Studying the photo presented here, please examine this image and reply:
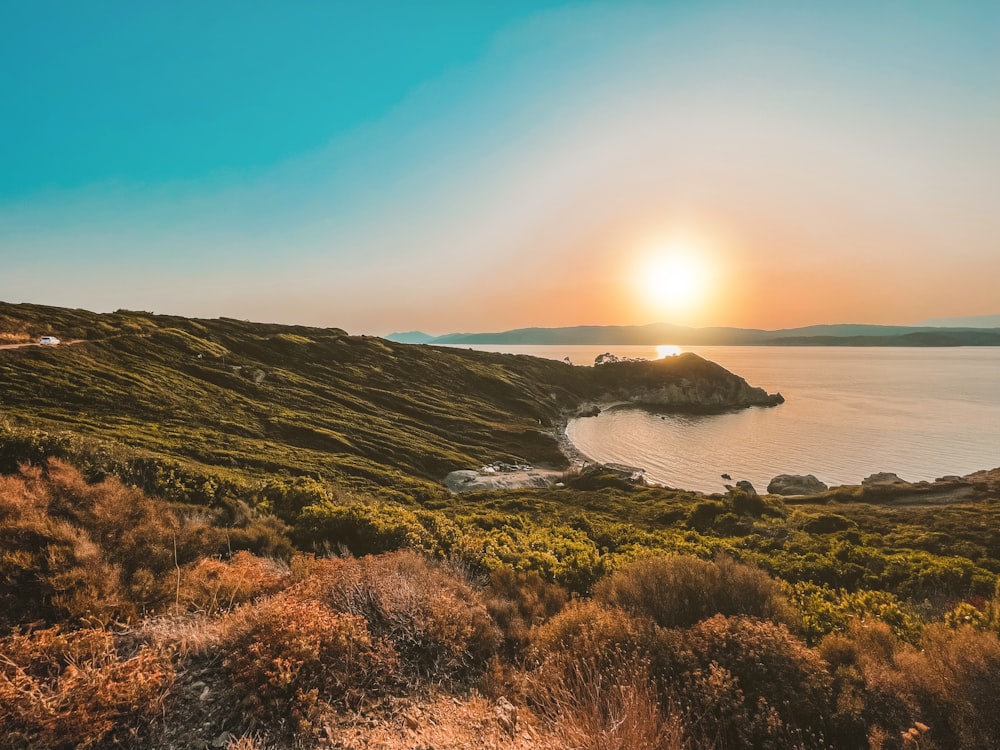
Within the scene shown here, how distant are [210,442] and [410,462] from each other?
61.8ft

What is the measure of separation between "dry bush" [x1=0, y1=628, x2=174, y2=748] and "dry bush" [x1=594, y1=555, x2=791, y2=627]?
6.81 m

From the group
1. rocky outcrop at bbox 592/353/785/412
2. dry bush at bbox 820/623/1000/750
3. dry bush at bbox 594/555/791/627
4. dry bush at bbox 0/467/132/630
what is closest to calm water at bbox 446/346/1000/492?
rocky outcrop at bbox 592/353/785/412

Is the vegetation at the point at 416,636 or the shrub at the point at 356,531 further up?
the vegetation at the point at 416,636

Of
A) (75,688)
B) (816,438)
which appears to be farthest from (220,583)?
(816,438)

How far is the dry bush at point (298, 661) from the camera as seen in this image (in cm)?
543

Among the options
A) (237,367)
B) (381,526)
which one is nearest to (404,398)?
(237,367)

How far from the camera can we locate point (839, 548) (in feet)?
67.3

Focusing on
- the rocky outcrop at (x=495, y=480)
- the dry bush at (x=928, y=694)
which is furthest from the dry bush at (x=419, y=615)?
the rocky outcrop at (x=495, y=480)

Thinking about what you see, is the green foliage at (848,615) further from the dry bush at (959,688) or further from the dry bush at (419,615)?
the dry bush at (419,615)

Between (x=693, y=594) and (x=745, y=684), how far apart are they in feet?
6.63

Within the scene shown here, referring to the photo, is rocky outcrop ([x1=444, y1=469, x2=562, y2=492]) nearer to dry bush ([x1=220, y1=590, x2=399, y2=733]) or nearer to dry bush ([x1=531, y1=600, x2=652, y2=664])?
dry bush ([x1=531, y1=600, x2=652, y2=664])

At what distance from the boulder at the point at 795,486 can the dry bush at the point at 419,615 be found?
5614 centimetres

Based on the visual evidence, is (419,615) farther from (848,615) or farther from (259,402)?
(259,402)

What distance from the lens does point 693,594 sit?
8102 mm
